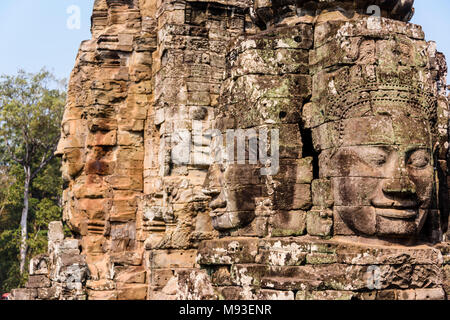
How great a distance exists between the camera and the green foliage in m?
26.9

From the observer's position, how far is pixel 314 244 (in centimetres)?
620

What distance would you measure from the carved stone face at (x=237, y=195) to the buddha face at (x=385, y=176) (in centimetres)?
91

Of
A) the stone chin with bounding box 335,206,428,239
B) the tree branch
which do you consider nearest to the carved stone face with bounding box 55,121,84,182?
the stone chin with bounding box 335,206,428,239

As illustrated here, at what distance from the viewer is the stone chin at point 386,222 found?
6016 millimetres

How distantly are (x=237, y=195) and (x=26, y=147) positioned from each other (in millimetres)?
21777

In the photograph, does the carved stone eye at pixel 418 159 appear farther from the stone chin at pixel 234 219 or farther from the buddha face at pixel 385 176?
the stone chin at pixel 234 219

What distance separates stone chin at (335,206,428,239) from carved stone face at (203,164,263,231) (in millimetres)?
1059

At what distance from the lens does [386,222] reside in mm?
6020

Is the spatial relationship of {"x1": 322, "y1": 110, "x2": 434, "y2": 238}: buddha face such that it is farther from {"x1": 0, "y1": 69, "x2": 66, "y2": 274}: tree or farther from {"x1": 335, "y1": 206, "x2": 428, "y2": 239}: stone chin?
{"x1": 0, "y1": 69, "x2": 66, "y2": 274}: tree

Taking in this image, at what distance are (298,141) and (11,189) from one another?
72.2 feet

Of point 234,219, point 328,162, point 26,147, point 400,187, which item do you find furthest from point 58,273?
point 26,147

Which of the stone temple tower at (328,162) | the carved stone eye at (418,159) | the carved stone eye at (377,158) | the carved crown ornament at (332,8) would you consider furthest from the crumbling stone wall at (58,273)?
the carved stone eye at (418,159)

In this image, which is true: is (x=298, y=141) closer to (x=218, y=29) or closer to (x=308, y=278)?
(x=308, y=278)

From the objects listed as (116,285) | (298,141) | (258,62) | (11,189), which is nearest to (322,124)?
(298,141)
